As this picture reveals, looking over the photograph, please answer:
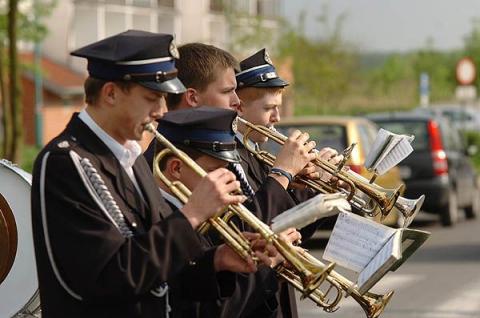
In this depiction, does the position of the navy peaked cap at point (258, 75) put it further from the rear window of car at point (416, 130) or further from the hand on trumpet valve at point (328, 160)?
the rear window of car at point (416, 130)

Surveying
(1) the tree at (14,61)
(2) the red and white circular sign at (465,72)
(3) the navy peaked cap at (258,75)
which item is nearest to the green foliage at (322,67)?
(2) the red and white circular sign at (465,72)

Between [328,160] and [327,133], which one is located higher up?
[328,160]

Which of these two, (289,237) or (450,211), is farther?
(450,211)

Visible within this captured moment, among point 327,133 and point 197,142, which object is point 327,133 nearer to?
point 327,133

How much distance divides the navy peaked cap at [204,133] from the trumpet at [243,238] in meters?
0.28

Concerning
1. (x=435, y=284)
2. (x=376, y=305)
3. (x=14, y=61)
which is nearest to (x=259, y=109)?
(x=376, y=305)

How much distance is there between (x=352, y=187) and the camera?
578 cm

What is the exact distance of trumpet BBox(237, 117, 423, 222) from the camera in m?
5.73

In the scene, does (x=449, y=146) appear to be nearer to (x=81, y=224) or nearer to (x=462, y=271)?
(x=462, y=271)

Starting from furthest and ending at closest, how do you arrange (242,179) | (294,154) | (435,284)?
(435,284) → (242,179) → (294,154)

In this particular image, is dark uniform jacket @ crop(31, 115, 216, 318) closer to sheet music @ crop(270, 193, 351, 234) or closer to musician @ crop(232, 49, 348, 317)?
sheet music @ crop(270, 193, 351, 234)

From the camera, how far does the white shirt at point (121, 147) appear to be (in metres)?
4.18

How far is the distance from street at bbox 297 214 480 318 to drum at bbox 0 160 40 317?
17.8ft

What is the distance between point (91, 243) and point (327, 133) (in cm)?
1337
